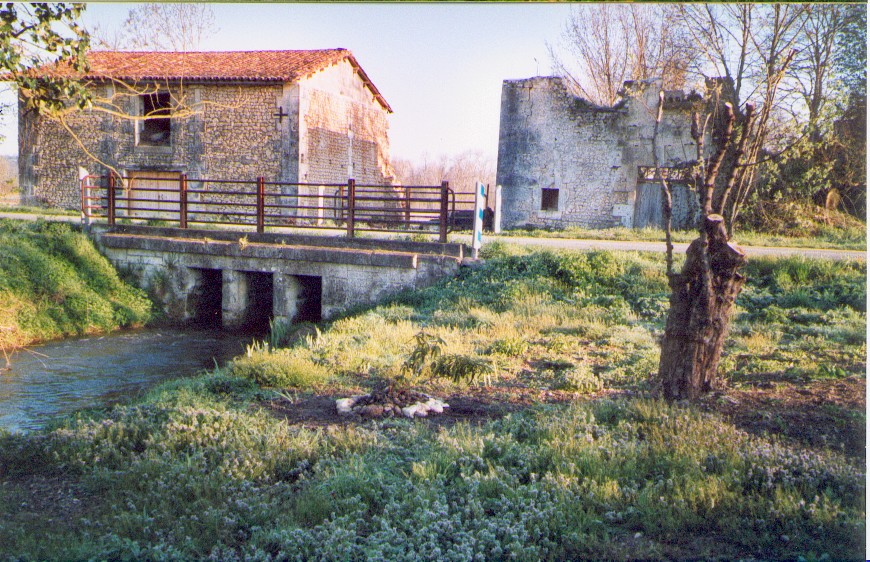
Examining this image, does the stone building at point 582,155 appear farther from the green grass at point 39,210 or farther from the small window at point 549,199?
the green grass at point 39,210

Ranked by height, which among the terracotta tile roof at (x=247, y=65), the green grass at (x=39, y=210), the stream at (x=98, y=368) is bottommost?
the stream at (x=98, y=368)

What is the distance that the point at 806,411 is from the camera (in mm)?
5633

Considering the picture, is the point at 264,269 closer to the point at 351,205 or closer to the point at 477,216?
the point at 351,205

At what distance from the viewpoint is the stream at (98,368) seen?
8594 mm

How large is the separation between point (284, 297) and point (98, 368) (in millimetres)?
4127

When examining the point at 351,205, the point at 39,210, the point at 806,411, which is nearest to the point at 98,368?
the point at 351,205

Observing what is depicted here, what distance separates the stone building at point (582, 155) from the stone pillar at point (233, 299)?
11.1 meters

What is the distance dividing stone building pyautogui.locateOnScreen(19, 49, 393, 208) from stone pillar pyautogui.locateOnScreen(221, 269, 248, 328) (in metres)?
6.88

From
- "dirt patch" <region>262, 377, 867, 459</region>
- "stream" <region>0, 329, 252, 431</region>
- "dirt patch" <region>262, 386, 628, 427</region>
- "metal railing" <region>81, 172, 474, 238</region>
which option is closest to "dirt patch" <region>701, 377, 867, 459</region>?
"dirt patch" <region>262, 377, 867, 459</region>

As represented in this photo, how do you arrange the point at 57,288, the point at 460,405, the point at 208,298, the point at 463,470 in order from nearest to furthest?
the point at 463,470 < the point at 460,405 < the point at 57,288 < the point at 208,298

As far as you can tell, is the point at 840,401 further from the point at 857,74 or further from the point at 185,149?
the point at 185,149

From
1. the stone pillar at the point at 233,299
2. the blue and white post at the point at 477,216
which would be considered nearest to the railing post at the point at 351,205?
the stone pillar at the point at 233,299

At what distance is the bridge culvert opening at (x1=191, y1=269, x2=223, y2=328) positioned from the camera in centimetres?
1538

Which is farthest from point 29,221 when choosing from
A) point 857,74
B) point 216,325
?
point 857,74
